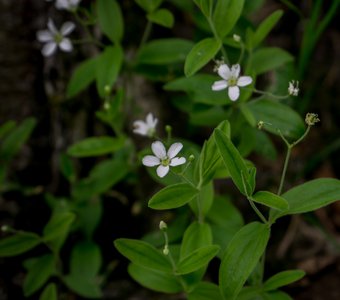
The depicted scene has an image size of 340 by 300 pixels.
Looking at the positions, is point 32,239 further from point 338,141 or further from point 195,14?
point 338,141

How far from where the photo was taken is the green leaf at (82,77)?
3086 millimetres

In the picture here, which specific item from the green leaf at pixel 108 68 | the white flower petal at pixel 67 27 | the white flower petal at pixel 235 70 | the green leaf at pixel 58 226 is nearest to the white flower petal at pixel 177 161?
the white flower petal at pixel 235 70

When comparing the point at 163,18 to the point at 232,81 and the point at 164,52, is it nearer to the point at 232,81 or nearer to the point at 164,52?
the point at 164,52

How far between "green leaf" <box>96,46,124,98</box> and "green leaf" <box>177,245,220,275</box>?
1.12 m

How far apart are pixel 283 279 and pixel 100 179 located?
1.29 metres

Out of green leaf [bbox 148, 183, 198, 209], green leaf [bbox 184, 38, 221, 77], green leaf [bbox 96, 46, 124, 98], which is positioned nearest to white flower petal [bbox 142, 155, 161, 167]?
green leaf [bbox 148, 183, 198, 209]

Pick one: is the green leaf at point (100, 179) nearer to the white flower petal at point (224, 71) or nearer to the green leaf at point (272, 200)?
the white flower petal at point (224, 71)

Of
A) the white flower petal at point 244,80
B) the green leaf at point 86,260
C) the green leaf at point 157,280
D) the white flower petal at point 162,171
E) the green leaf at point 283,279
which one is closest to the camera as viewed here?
the white flower petal at point 162,171

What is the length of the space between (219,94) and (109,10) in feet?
2.81

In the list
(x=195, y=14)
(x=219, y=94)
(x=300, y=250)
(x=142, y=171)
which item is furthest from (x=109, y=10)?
(x=300, y=250)

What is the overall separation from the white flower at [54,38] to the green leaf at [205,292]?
59.1 inches

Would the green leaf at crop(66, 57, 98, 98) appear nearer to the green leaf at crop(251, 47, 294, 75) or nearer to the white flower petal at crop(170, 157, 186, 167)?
the green leaf at crop(251, 47, 294, 75)

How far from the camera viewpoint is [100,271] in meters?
3.32

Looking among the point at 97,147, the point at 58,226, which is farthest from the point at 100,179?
the point at 58,226
